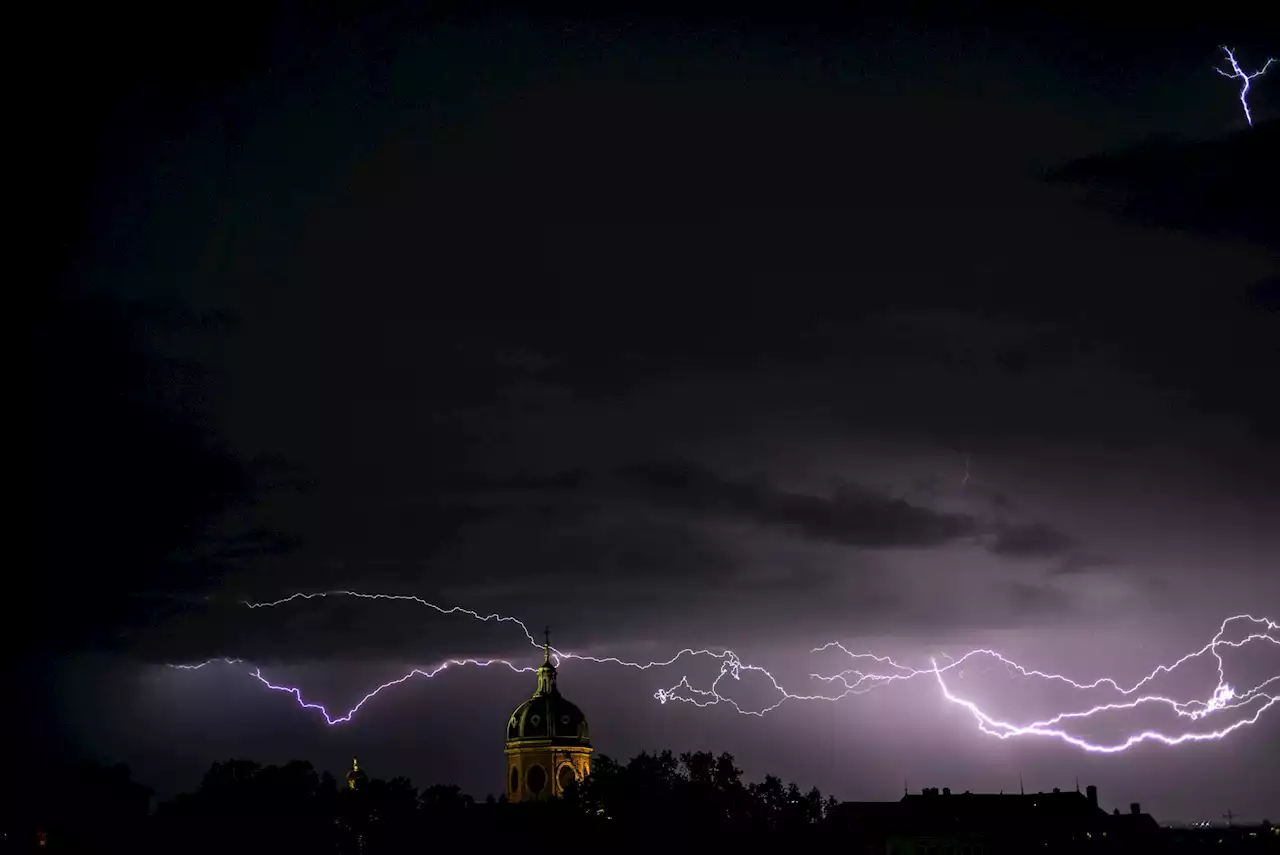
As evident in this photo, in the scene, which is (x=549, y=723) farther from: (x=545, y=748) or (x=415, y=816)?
(x=415, y=816)

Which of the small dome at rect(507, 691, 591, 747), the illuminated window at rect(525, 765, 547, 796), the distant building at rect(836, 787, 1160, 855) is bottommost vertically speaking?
the distant building at rect(836, 787, 1160, 855)

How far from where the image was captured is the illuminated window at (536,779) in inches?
Answer: 6031

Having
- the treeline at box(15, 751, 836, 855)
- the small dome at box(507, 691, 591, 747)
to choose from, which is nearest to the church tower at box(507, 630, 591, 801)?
the small dome at box(507, 691, 591, 747)

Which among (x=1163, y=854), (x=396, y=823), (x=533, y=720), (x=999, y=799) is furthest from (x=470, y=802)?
(x=1163, y=854)

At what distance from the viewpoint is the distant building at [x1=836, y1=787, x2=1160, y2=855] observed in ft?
436

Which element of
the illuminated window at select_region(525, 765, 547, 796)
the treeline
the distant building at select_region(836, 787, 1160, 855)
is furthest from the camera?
the illuminated window at select_region(525, 765, 547, 796)

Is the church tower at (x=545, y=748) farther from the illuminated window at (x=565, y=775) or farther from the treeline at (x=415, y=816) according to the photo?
the treeline at (x=415, y=816)

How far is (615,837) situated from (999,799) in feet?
145

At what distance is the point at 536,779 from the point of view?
6073 inches

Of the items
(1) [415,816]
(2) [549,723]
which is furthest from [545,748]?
(1) [415,816]

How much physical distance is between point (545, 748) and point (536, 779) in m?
2.83

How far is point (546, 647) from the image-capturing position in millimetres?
166500

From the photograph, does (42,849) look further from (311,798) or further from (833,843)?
(833,843)

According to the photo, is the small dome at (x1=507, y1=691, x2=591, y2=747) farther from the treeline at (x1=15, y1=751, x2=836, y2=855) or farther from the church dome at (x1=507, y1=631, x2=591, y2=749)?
the treeline at (x1=15, y1=751, x2=836, y2=855)
